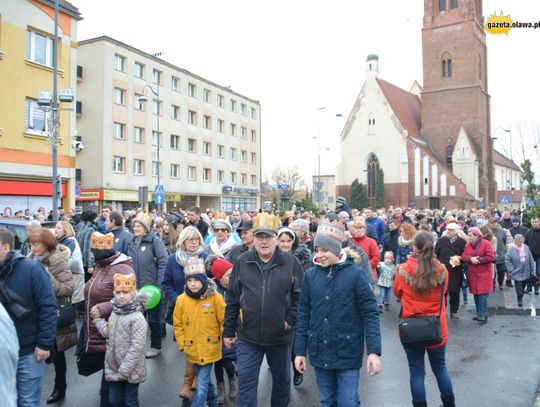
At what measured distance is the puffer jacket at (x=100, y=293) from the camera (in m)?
5.05

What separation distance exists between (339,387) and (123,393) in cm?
210

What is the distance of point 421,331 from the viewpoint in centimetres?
475

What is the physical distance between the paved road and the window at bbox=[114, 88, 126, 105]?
32976 mm

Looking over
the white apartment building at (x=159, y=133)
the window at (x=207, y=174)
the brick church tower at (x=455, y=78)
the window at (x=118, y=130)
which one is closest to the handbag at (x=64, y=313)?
the white apartment building at (x=159, y=133)

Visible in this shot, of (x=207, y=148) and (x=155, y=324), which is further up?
(x=207, y=148)

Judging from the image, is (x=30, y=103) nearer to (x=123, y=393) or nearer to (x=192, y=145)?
(x=123, y=393)

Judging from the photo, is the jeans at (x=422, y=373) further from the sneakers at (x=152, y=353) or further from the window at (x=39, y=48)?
the window at (x=39, y=48)

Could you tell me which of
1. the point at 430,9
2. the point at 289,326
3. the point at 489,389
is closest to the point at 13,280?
the point at 289,326

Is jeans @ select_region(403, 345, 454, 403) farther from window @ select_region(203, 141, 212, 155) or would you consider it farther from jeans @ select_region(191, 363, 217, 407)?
window @ select_region(203, 141, 212, 155)

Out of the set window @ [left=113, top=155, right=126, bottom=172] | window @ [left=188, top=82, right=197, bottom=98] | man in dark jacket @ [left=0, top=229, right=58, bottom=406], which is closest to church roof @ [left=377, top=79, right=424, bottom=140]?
window @ [left=188, top=82, right=197, bottom=98]

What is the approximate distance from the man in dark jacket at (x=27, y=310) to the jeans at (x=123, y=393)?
0.73m

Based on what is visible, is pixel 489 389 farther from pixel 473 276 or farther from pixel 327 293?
pixel 473 276

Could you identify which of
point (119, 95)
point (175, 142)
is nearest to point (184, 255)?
point (119, 95)

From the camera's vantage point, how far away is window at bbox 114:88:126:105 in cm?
3792
